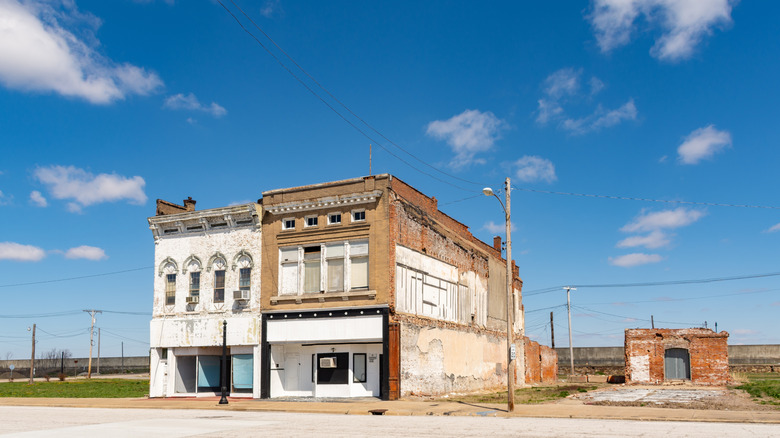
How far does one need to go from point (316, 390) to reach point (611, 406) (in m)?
13.7

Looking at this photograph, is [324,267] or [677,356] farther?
[677,356]

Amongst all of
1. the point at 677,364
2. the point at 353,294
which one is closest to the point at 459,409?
the point at 353,294

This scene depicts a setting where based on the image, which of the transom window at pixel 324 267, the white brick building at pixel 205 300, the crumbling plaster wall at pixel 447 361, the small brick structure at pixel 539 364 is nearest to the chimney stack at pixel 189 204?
the white brick building at pixel 205 300

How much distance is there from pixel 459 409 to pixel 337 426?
6995mm

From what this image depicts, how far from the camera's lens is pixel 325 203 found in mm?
31719

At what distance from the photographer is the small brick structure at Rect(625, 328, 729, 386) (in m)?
44.3

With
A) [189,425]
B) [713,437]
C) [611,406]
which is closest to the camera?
[713,437]

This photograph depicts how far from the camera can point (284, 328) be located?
31969mm

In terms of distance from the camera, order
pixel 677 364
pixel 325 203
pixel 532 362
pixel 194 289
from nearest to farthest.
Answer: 1. pixel 325 203
2. pixel 194 289
3. pixel 677 364
4. pixel 532 362

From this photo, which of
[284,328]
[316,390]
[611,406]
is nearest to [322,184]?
[284,328]

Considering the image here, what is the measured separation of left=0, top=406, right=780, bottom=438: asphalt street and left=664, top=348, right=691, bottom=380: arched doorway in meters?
28.8

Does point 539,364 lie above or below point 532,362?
below

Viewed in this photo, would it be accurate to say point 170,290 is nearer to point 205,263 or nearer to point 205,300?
point 205,300

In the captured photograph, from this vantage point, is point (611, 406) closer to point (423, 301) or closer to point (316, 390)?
point (423, 301)
